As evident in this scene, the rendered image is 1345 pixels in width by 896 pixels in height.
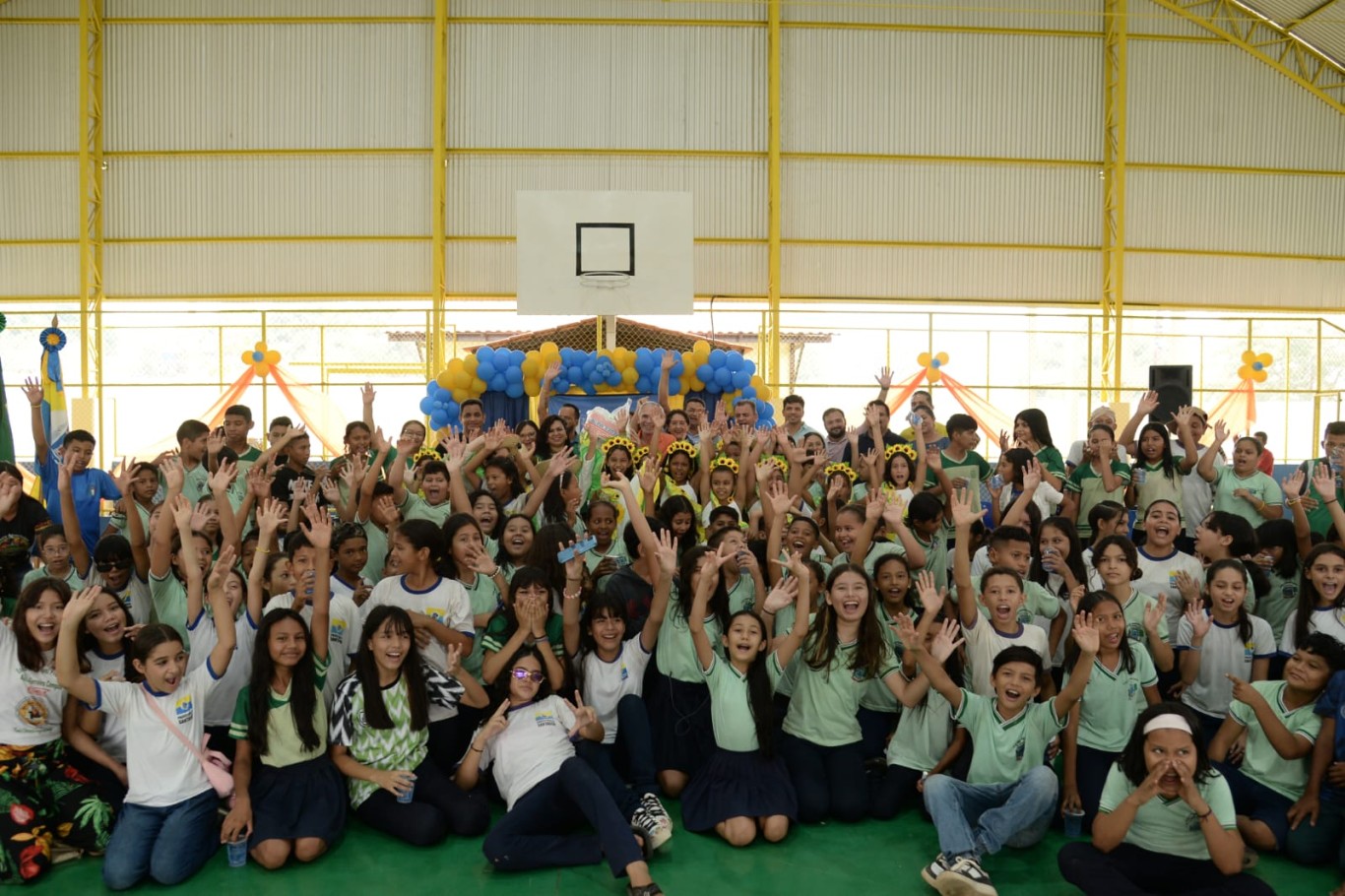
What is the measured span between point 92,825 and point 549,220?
8.99m

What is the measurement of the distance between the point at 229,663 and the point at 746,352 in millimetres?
11591

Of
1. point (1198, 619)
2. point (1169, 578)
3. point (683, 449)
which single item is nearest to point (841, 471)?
point (683, 449)

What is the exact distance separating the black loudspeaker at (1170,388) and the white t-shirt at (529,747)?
7.58 metres

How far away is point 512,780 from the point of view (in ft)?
13.2

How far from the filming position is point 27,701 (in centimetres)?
390

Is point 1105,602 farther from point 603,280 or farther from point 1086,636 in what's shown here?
point 603,280

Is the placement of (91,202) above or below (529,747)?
above

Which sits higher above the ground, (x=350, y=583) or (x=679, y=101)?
(x=679, y=101)

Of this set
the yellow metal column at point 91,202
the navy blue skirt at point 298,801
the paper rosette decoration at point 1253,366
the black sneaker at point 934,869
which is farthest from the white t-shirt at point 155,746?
the paper rosette decoration at point 1253,366

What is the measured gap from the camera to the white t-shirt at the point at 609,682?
441 centimetres

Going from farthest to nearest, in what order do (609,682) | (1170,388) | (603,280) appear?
(603,280) → (1170,388) → (609,682)

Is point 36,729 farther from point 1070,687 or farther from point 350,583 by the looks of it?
point 1070,687

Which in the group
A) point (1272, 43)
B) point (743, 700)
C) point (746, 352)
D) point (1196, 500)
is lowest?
point (743, 700)

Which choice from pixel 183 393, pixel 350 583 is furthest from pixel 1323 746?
pixel 183 393
